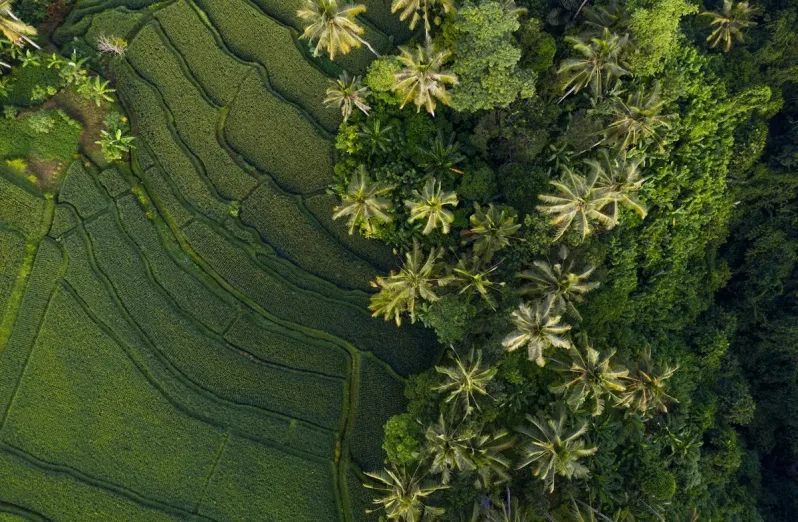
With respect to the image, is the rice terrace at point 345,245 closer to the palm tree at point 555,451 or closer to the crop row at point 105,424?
the crop row at point 105,424

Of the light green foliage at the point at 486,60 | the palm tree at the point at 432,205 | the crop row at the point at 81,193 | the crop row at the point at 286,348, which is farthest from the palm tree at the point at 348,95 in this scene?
the crop row at the point at 81,193

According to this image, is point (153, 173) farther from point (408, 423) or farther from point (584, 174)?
point (584, 174)

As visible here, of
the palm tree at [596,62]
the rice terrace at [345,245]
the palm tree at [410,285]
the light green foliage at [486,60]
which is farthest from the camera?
the rice terrace at [345,245]

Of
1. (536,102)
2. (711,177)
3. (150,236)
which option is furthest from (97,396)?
(711,177)

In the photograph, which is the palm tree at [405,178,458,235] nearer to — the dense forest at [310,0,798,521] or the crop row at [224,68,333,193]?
the dense forest at [310,0,798,521]

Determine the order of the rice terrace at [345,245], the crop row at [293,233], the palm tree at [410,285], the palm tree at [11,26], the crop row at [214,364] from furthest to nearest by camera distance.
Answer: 1. the crop row at [293,233]
2. the crop row at [214,364]
3. the rice terrace at [345,245]
4. the palm tree at [11,26]
5. the palm tree at [410,285]

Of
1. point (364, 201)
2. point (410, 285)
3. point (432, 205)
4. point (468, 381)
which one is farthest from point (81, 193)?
point (468, 381)

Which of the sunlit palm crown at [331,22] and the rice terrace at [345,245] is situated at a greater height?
the sunlit palm crown at [331,22]
